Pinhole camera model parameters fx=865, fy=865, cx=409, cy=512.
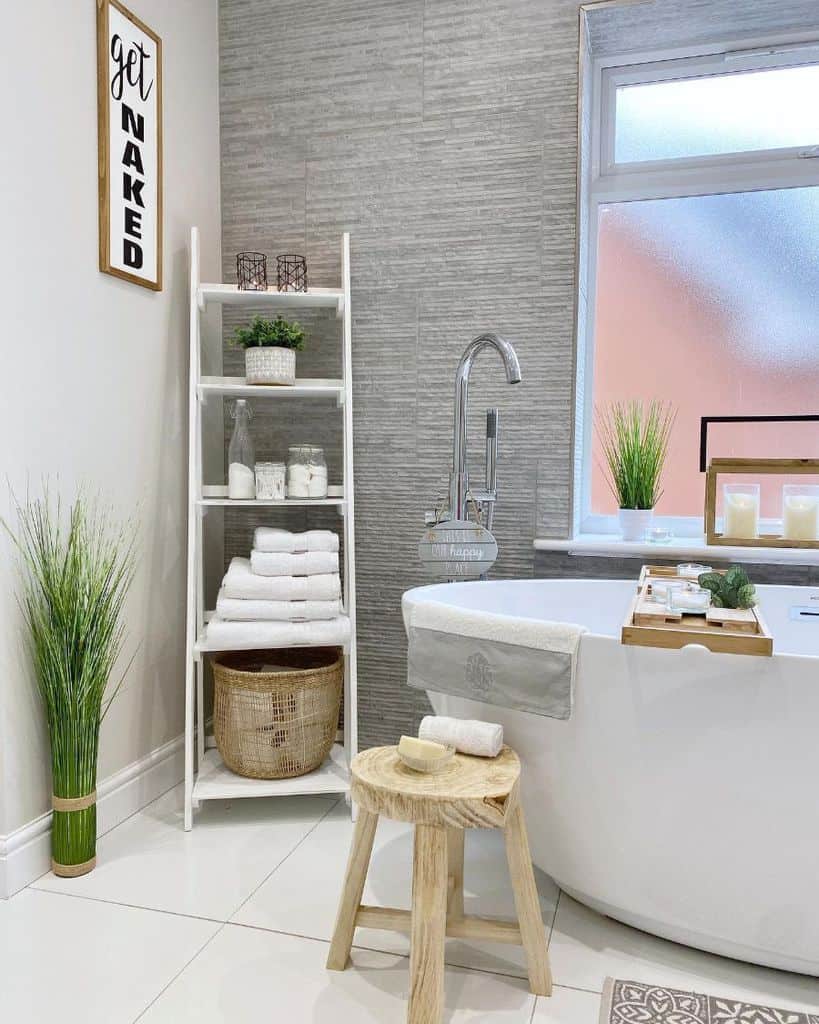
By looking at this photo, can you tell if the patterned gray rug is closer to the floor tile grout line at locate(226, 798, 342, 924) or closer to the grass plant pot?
the floor tile grout line at locate(226, 798, 342, 924)

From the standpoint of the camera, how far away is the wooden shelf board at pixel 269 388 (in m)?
2.50

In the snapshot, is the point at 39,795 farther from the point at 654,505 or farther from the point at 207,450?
the point at 654,505

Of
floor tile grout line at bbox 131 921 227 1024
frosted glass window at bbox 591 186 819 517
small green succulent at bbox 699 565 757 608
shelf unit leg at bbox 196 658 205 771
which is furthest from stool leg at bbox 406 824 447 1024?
frosted glass window at bbox 591 186 819 517

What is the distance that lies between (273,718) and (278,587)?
37 centimetres

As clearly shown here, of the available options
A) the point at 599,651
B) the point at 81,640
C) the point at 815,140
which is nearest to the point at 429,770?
the point at 599,651

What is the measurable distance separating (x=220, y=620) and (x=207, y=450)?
0.70m

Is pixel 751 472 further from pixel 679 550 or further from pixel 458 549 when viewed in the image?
pixel 458 549

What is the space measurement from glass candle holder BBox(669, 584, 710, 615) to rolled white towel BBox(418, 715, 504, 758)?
443 mm

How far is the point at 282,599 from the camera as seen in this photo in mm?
2402

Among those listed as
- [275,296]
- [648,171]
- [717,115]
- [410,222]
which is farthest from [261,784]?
[717,115]

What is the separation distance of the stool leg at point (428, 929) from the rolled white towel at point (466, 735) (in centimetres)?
22

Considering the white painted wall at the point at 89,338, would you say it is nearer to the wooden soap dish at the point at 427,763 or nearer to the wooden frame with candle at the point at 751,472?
the wooden soap dish at the point at 427,763

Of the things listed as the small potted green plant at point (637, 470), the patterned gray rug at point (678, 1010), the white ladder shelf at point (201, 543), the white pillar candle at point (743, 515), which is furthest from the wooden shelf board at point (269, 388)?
the patterned gray rug at point (678, 1010)

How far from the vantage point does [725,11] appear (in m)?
2.52
